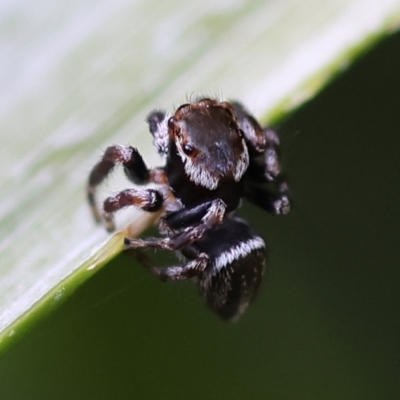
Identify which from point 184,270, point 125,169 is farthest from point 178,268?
point 125,169

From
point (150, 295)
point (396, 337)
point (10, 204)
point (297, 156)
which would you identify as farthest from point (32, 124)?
point (396, 337)

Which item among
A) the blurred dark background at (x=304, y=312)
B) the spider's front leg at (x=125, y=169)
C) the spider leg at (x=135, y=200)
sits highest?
the spider's front leg at (x=125, y=169)

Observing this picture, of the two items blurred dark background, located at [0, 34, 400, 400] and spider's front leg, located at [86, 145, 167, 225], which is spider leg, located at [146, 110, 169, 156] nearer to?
spider's front leg, located at [86, 145, 167, 225]

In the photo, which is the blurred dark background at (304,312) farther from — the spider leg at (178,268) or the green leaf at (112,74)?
the green leaf at (112,74)

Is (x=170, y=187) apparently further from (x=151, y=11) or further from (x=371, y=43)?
(x=371, y=43)

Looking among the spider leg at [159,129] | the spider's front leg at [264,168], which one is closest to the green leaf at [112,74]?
the spider leg at [159,129]

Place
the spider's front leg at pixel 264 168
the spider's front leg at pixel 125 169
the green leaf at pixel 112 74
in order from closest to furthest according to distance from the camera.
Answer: the green leaf at pixel 112 74, the spider's front leg at pixel 125 169, the spider's front leg at pixel 264 168
